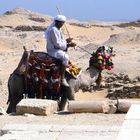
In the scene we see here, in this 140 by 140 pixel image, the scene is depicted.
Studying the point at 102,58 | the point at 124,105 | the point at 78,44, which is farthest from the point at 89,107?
the point at 78,44

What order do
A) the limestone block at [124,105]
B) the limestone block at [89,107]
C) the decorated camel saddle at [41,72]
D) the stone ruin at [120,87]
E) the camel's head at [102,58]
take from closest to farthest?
the limestone block at [124,105] < the limestone block at [89,107] < the decorated camel saddle at [41,72] < the camel's head at [102,58] < the stone ruin at [120,87]

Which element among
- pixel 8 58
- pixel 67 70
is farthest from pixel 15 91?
pixel 8 58

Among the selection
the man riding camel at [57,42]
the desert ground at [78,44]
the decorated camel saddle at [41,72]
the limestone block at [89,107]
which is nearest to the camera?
the desert ground at [78,44]

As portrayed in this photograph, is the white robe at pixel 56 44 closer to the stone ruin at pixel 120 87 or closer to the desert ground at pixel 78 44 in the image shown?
the desert ground at pixel 78 44

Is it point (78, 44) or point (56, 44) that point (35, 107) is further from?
point (78, 44)

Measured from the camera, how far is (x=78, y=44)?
108ft

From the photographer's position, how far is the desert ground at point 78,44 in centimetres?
999

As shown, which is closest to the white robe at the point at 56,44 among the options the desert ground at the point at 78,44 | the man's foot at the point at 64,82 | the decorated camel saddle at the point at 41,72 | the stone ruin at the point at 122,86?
the decorated camel saddle at the point at 41,72

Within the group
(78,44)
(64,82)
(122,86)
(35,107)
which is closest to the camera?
(35,107)

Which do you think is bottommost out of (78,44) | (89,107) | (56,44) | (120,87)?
(78,44)

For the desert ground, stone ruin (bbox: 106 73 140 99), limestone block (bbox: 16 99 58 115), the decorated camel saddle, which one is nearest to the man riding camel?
the decorated camel saddle

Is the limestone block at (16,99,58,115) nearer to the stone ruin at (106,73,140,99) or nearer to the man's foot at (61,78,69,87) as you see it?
the man's foot at (61,78,69,87)

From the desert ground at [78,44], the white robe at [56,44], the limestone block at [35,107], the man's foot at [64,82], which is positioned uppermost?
the white robe at [56,44]

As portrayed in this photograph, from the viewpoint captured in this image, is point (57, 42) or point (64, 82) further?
point (64, 82)
